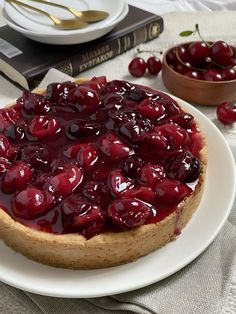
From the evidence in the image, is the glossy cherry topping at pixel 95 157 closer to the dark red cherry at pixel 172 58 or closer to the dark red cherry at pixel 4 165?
the dark red cherry at pixel 4 165

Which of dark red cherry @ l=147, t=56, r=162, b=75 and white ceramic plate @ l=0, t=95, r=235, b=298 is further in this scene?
dark red cherry @ l=147, t=56, r=162, b=75

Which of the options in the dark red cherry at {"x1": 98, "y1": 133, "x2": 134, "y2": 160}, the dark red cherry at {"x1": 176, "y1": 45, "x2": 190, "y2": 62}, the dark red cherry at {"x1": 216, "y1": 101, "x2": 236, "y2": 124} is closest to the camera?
the dark red cherry at {"x1": 98, "y1": 133, "x2": 134, "y2": 160}

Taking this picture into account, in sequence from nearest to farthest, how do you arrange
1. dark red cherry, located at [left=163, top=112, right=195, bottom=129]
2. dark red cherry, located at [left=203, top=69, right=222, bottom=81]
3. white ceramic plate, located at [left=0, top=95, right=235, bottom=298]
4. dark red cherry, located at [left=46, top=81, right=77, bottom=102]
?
1. white ceramic plate, located at [left=0, top=95, right=235, bottom=298]
2. dark red cherry, located at [left=163, top=112, right=195, bottom=129]
3. dark red cherry, located at [left=46, top=81, right=77, bottom=102]
4. dark red cherry, located at [left=203, top=69, right=222, bottom=81]

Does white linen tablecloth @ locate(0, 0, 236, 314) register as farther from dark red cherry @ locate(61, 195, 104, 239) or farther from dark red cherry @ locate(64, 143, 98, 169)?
dark red cherry @ locate(64, 143, 98, 169)

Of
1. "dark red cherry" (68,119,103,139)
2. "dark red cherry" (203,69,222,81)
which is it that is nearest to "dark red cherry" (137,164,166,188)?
"dark red cherry" (68,119,103,139)

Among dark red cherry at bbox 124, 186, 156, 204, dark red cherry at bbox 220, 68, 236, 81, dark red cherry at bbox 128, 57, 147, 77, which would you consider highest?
dark red cherry at bbox 124, 186, 156, 204

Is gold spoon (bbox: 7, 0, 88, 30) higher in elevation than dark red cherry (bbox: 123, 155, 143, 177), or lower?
lower
